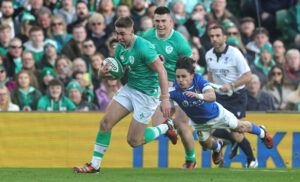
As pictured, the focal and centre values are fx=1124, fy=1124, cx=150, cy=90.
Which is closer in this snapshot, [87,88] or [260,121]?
[260,121]

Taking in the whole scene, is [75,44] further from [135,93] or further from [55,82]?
[135,93]

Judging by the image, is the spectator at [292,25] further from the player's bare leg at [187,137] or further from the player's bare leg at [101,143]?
the player's bare leg at [101,143]

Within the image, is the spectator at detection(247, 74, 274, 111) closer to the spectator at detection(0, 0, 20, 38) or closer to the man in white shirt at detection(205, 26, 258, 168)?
the man in white shirt at detection(205, 26, 258, 168)

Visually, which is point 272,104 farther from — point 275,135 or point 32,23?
point 32,23

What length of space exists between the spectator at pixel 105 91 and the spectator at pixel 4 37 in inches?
74.6

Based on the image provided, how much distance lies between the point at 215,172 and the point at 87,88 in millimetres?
5288

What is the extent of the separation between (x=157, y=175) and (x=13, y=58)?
6.61m

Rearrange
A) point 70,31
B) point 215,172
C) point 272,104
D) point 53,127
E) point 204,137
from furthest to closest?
point 70,31 < point 272,104 < point 53,127 < point 204,137 < point 215,172

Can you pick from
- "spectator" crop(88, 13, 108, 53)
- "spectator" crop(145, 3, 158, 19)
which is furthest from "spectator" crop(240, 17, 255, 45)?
"spectator" crop(88, 13, 108, 53)

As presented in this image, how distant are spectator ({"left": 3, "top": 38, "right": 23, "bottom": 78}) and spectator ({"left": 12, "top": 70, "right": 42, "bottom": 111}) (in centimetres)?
74

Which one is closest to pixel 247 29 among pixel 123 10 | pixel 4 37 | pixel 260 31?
pixel 260 31

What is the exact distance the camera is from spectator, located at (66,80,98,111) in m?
19.3

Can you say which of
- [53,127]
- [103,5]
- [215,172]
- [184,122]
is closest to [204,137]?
[184,122]

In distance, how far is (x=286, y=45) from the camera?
2194 cm
